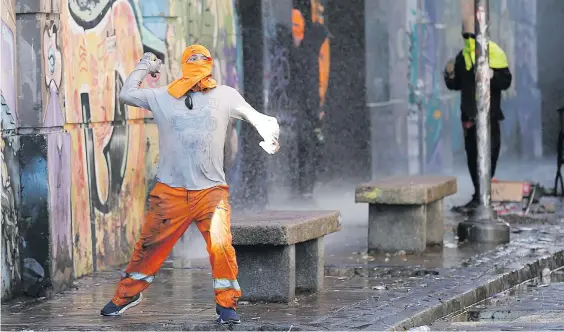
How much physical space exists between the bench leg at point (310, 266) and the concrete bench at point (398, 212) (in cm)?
200

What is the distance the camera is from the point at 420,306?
10.1 m

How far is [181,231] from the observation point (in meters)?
9.74

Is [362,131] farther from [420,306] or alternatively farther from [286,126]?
[420,306]

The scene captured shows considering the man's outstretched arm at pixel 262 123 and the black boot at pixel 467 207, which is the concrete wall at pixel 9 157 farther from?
the black boot at pixel 467 207

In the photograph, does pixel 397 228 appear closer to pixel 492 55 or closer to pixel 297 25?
pixel 492 55

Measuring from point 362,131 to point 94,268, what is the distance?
700cm

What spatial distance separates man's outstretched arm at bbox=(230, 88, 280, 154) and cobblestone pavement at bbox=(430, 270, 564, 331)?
144cm

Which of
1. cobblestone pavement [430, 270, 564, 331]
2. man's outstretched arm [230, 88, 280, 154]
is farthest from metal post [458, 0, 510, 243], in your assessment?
man's outstretched arm [230, 88, 280, 154]

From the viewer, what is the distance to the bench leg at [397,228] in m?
13.0

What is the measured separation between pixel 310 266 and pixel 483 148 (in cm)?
342

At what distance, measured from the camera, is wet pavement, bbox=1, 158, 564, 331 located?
956cm

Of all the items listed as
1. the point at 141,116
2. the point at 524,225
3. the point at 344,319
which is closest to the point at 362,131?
the point at 524,225

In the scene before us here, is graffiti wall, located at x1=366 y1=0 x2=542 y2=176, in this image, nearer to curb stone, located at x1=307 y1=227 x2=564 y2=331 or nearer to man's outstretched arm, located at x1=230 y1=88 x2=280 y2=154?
curb stone, located at x1=307 y1=227 x2=564 y2=331

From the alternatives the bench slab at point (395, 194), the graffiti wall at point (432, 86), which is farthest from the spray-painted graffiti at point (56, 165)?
the graffiti wall at point (432, 86)
